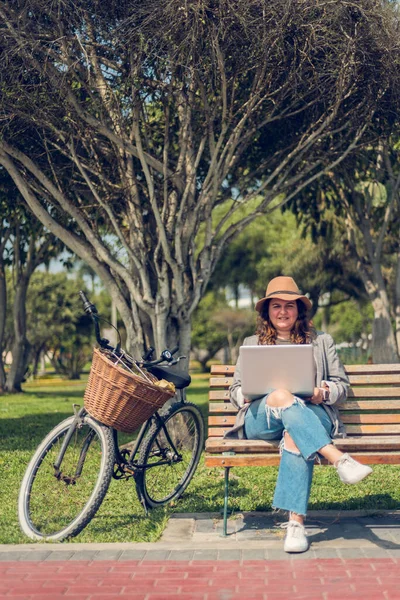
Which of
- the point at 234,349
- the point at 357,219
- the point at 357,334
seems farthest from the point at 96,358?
the point at 357,334

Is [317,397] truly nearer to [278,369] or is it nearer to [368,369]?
[278,369]

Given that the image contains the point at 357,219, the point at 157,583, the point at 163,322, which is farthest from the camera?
the point at 357,219

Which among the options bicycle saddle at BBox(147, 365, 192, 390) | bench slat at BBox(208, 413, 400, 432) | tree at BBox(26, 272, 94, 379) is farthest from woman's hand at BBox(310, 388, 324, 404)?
tree at BBox(26, 272, 94, 379)

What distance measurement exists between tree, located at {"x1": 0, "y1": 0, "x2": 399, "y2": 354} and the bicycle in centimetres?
300

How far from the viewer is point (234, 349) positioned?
58656 millimetres

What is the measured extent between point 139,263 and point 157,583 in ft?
17.2

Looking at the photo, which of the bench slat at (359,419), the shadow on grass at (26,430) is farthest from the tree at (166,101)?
the bench slat at (359,419)

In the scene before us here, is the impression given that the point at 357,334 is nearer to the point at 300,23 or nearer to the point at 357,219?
the point at 357,219

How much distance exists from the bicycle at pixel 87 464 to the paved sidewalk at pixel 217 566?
0.34 meters

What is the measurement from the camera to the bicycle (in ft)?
18.4

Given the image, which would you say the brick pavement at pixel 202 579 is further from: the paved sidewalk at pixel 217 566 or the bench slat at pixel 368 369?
the bench slat at pixel 368 369

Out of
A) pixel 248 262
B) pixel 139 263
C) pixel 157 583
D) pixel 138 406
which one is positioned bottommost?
pixel 157 583

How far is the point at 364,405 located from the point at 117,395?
1.90 metres

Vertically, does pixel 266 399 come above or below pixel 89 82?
below
